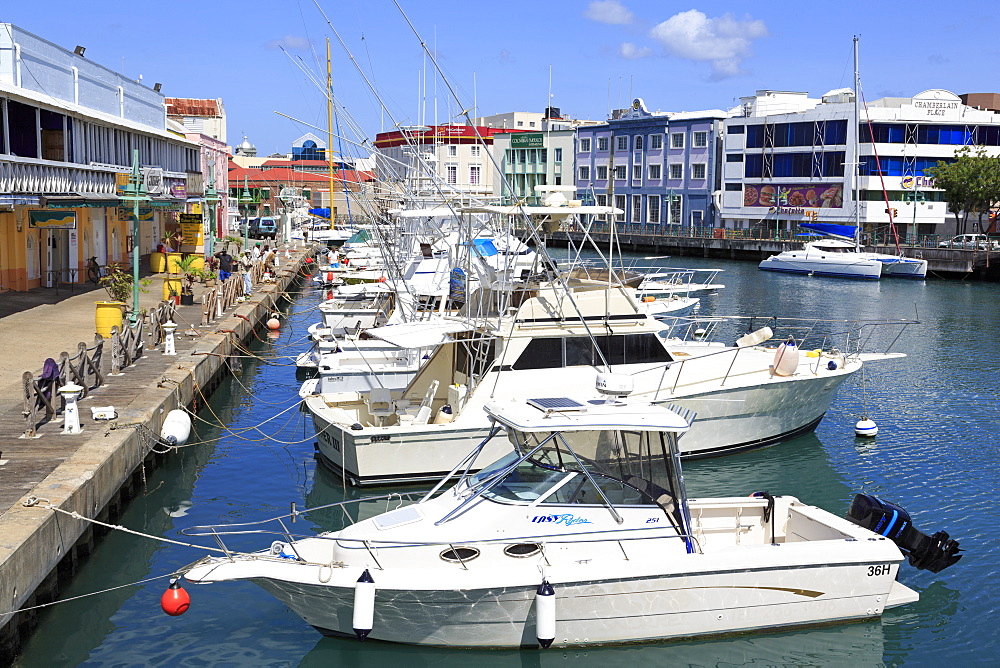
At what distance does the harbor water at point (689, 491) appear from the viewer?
9922mm

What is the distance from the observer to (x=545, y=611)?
9.10m

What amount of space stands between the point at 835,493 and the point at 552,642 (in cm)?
752

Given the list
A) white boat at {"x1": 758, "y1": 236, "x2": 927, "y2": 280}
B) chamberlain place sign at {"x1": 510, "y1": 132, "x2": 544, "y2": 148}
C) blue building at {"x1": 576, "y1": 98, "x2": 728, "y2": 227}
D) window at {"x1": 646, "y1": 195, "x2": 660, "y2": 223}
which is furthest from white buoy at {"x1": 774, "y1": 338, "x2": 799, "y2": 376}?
chamberlain place sign at {"x1": 510, "y1": 132, "x2": 544, "y2": 148}

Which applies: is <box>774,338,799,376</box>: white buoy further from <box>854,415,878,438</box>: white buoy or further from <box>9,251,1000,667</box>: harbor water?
<box>854,415,878,438</box>: white buoy

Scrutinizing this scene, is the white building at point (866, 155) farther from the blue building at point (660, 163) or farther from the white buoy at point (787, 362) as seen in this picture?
the white buoy at point (787, 362)

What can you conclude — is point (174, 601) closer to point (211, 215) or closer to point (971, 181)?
point (211, 215)

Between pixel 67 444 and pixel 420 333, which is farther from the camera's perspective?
pixel 420 333

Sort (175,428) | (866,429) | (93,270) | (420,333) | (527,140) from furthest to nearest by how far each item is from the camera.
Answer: (527,140) < (93,270) < (866,429) < (420,333) < (175,428)

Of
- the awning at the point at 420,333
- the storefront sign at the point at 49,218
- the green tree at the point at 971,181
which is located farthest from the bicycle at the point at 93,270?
the green tree at the point at 971,181

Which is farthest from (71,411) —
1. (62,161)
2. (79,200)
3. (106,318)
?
(62,161)

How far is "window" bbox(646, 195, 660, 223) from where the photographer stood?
8281cm

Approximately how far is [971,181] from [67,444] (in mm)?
61118

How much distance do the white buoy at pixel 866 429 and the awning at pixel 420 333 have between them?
7.74 meters

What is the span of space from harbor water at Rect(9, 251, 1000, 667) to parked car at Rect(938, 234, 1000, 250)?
104 feet
